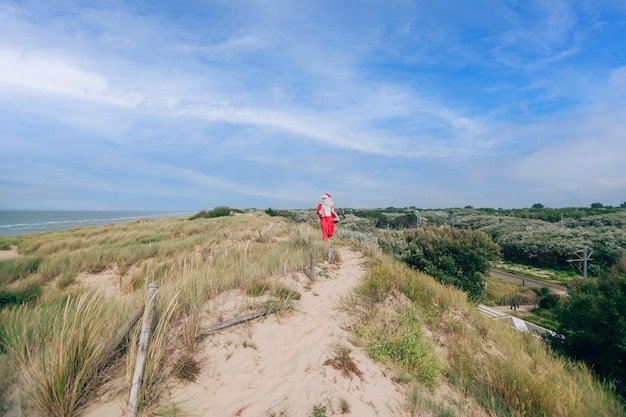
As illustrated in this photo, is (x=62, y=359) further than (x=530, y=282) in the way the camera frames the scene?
No

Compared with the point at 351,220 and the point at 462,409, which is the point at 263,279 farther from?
the point at 351,220

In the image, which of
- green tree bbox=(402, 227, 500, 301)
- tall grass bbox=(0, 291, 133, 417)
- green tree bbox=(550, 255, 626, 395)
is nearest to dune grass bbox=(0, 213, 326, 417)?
tall grass bbox=(0, 291, 133, 417)

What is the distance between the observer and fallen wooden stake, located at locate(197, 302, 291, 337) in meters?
4.55

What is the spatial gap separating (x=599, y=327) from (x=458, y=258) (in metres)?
5.91

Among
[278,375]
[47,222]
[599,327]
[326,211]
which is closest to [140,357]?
[278,375]

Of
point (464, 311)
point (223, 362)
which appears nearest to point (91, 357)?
point (223, 362)

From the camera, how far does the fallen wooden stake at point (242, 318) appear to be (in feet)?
14.9

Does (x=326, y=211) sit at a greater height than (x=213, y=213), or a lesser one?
greater

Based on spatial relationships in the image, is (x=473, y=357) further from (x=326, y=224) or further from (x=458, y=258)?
(x=458, y=258)

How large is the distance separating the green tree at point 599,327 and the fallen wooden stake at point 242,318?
8.19 metres

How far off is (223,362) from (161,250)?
10.4 metres

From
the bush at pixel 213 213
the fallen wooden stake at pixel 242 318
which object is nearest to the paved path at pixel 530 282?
the fallen wooden stake at pixel 242 318

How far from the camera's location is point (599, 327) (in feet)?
24.8

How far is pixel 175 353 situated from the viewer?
4.04 meters
